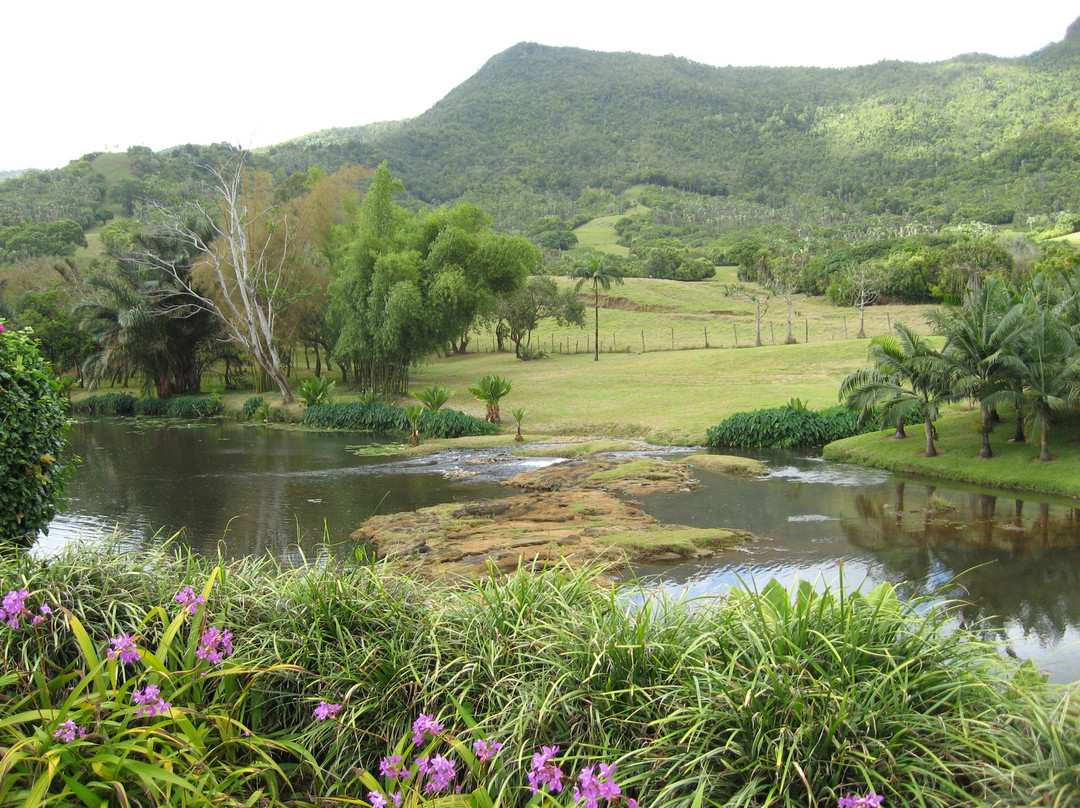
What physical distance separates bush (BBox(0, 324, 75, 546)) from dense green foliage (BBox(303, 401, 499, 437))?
18.1m

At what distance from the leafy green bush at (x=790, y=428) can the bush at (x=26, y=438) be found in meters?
18.0

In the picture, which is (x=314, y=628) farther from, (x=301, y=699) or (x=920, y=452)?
(x=920, y=452)

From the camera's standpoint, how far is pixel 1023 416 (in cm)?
1742

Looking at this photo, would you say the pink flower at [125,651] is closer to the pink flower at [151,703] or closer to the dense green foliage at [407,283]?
the pink flower at [151,703]

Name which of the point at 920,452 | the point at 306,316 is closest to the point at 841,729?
the point at 920,452

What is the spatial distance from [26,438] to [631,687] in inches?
303

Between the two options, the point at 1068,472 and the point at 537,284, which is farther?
the point at 537,284

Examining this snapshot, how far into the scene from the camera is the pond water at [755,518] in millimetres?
9828

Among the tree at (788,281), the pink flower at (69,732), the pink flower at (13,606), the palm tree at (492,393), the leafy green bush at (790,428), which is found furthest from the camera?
the tree at (788,281)

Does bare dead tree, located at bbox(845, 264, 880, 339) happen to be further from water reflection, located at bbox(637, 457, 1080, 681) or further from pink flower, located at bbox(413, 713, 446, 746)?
pink flower, located at bbox(413, 713, 446, 746)

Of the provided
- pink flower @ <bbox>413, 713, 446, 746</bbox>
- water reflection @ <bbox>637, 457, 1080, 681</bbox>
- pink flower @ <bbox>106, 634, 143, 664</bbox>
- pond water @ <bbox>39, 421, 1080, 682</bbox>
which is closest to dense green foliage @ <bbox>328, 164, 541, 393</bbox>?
pond water @ <bbox>39, 421, 1080, 682</bbox>

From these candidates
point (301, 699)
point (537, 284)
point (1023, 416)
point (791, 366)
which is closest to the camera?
point (301, 699)

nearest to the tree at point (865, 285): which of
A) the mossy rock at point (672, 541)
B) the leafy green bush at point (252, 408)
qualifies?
the leafy green bush at point (252, 408)

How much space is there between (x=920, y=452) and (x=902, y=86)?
667 feet
